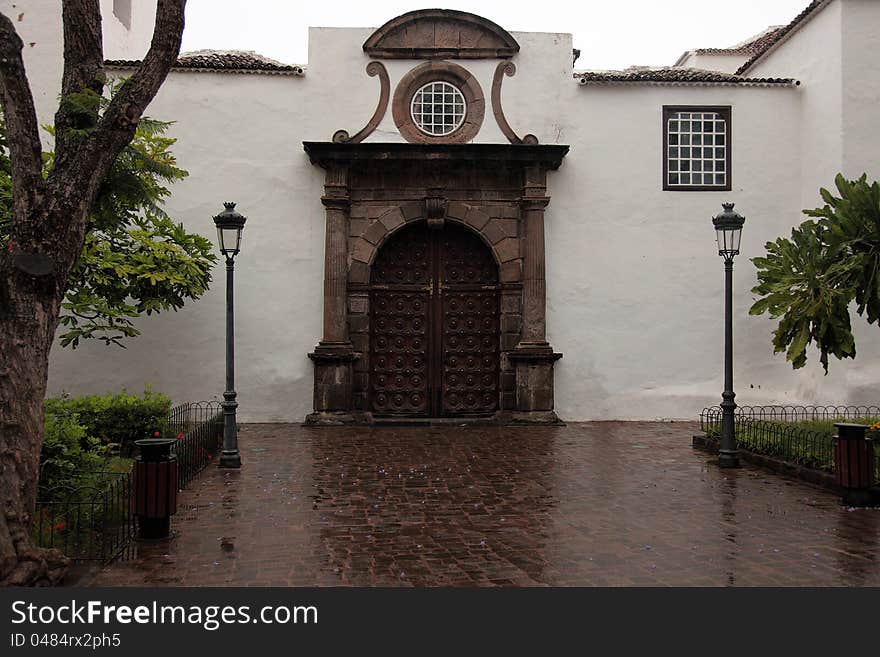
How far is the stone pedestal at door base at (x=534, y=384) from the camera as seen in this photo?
13141 mm

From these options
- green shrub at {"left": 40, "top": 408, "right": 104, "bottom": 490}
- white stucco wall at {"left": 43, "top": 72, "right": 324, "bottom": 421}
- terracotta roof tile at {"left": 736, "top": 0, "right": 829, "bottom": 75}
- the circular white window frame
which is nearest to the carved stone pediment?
the circular white window frame

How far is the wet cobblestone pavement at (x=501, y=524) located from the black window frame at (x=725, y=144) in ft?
17.0

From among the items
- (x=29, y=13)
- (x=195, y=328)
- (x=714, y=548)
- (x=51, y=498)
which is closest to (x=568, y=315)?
(x=195, y=328)

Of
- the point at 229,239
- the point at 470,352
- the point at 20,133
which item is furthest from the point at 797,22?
the point at 20,133

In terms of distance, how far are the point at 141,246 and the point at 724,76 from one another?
987cm

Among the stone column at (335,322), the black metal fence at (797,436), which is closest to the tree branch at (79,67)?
the black metal fence at (797,436)

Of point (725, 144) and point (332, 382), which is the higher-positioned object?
point (725, 144)

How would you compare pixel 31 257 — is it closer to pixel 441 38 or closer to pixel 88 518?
pixel 88 518

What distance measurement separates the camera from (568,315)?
13547 mm

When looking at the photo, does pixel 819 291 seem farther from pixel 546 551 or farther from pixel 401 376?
pixel 401 376

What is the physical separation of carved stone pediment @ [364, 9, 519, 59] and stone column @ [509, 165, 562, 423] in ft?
7.13

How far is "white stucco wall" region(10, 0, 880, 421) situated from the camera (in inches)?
522

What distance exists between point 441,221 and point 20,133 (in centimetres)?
871

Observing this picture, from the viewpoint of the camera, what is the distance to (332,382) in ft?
42.9
